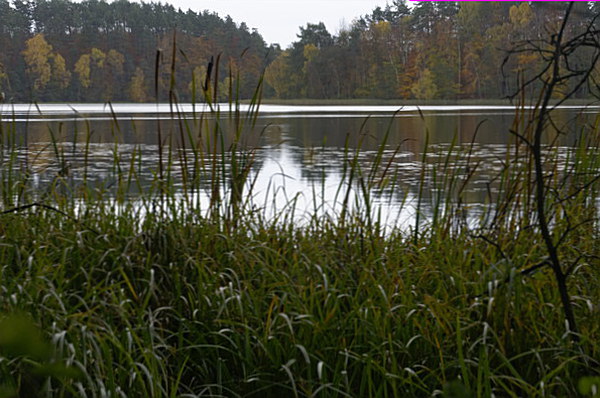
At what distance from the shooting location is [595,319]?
7.24 ft

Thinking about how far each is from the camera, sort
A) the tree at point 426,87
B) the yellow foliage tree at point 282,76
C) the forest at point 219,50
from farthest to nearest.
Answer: the yellow foliage tree at point 282,76
the forest at point 219,50
the tree at point 426,87

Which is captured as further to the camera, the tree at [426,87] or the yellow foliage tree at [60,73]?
the yellow foliage tree at [60,73]

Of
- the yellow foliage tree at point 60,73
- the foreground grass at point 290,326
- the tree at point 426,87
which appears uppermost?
the yellow foliage tree at point 60,73

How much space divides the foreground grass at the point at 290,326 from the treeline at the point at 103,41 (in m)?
59.7

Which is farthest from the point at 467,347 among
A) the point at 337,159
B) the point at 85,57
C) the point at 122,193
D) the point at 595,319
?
the point at 85,57

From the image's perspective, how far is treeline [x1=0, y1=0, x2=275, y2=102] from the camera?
209ft

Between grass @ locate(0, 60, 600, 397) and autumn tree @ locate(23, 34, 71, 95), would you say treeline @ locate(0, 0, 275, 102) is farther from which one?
grass @ locate(0, 60, 600, 397)

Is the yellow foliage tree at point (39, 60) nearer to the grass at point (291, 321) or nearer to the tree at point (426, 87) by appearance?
the tree at point (426, 87)

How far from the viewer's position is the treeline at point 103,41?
209 feet

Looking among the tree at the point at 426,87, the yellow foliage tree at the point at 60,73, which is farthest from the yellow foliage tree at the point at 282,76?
the yellow foliage tree at the point at 60,73

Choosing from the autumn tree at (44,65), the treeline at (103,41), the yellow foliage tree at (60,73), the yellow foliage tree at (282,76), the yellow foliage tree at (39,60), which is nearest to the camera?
the yellow foliage tree at (39,60)

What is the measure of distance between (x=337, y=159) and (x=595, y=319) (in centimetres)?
782

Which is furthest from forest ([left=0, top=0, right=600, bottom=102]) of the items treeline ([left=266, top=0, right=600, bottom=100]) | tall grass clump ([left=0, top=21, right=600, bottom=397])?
tall grass clump ([left=0, top=21, right=600, bottom=397])

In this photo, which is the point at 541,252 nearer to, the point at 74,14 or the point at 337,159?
the point at 337,159
